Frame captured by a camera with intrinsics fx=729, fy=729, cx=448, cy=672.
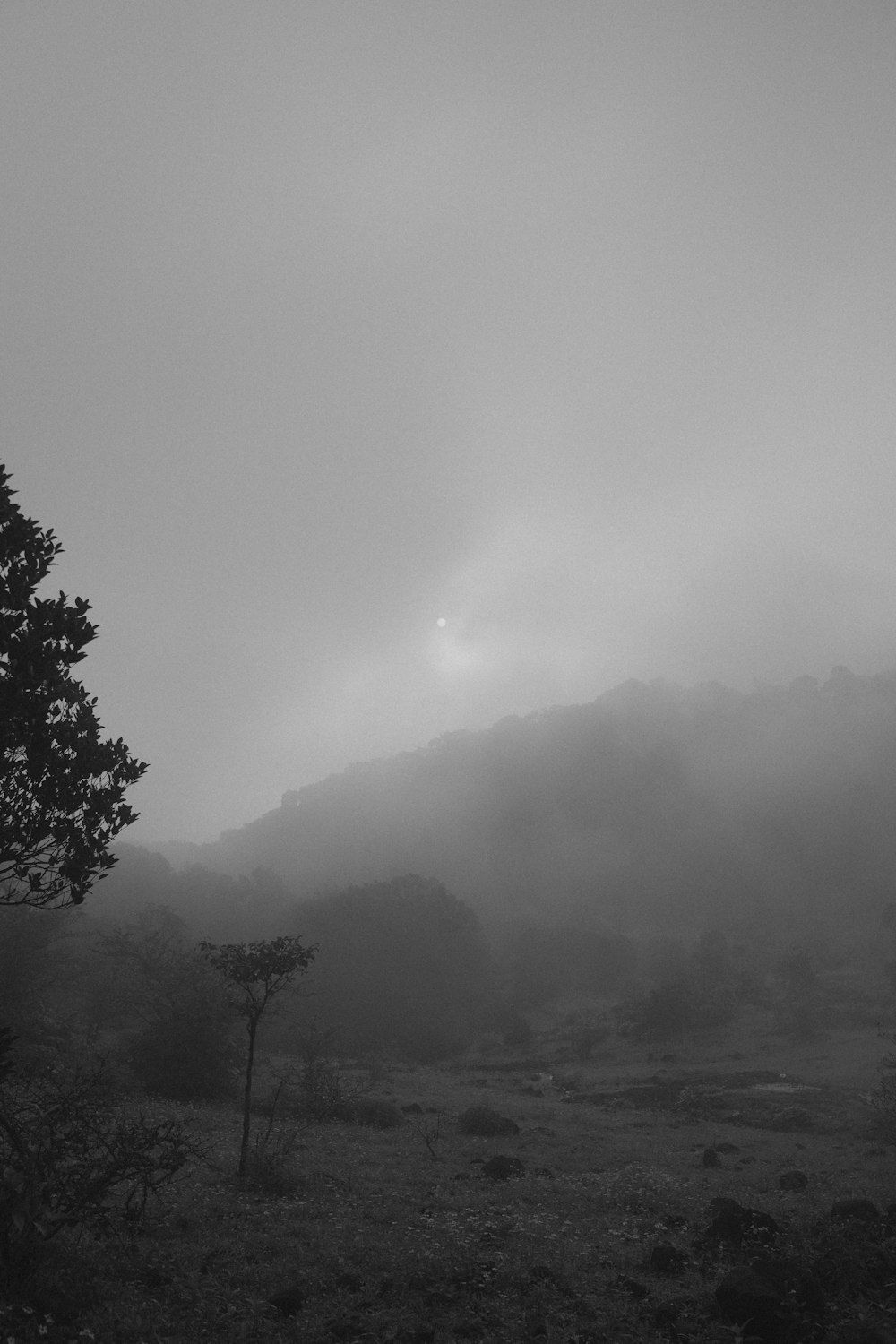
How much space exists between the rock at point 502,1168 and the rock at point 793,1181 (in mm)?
7384

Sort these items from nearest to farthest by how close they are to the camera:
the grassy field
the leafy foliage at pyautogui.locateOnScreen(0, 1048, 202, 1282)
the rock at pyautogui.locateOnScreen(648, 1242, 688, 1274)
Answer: the leafy foliage at pyautogui.locateOnScreen(0, 1048, 202, 1282), the grassy field, the rock at pyautogui.locateOnScreen(648, 1242, 688, 1274)

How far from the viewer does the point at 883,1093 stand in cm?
2945

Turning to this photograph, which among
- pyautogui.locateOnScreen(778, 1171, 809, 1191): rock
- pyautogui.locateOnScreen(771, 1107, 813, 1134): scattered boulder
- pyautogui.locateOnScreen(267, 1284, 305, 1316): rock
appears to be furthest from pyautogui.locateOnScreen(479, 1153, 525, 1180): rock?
pyautogui.locateOnScreen(771, 1107, 813, 1134): scattered boulder

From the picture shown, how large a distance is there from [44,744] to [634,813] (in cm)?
13565

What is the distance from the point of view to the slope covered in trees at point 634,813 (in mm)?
112000

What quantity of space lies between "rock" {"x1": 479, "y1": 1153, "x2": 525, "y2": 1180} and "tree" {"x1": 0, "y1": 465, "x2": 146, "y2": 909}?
1703 centimetres


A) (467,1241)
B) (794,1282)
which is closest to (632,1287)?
(794,1282)

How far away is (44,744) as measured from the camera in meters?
10.7

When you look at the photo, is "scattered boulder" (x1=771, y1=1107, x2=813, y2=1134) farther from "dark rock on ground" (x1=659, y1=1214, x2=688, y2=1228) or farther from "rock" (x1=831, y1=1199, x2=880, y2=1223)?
"dark rock on ground" (x1=659, y1=1214, x2=688, y2=1228)

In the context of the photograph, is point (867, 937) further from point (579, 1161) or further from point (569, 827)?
point (579, 1161)

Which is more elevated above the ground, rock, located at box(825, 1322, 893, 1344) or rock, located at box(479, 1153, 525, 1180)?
rock, located at box(825, 1322, 893, 1344)

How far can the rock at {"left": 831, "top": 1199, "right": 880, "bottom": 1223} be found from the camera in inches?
623

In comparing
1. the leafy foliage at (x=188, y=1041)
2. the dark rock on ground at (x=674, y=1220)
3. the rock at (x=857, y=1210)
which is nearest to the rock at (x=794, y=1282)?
the rock at (x=857, y=1210)

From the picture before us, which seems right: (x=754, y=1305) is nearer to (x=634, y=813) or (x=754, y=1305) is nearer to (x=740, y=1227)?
(x=740, y=1227)
